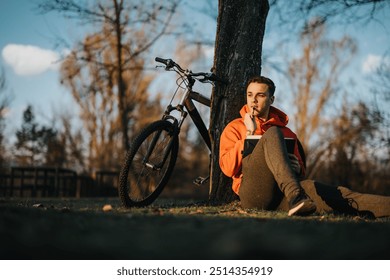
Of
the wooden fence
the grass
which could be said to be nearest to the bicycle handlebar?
the grass

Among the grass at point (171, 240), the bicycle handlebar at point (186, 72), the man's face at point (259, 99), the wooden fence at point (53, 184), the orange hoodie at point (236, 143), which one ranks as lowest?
the wooden fence at point (53, 184)

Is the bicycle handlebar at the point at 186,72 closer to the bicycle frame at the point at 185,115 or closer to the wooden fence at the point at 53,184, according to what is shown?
the bicycle frame at the point at 185,115

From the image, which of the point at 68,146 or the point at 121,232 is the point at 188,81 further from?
the point at 68,146

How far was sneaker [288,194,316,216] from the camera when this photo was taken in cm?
299

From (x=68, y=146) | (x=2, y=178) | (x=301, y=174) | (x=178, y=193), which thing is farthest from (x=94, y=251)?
(x=68, y=146)

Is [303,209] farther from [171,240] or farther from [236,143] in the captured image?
[171,240]

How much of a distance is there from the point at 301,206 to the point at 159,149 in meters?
1.67

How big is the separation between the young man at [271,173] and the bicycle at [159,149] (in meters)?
0.56

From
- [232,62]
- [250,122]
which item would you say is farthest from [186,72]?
[250,122]

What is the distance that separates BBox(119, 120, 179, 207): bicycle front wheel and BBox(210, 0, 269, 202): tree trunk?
0.57 meters

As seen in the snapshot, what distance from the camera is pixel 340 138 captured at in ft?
56.6

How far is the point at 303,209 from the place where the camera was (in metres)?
3.02

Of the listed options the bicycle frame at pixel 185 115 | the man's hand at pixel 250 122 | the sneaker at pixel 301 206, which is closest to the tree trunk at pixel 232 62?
the bicycle frame at pixel 185 115

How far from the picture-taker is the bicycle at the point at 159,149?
3.97 meters
